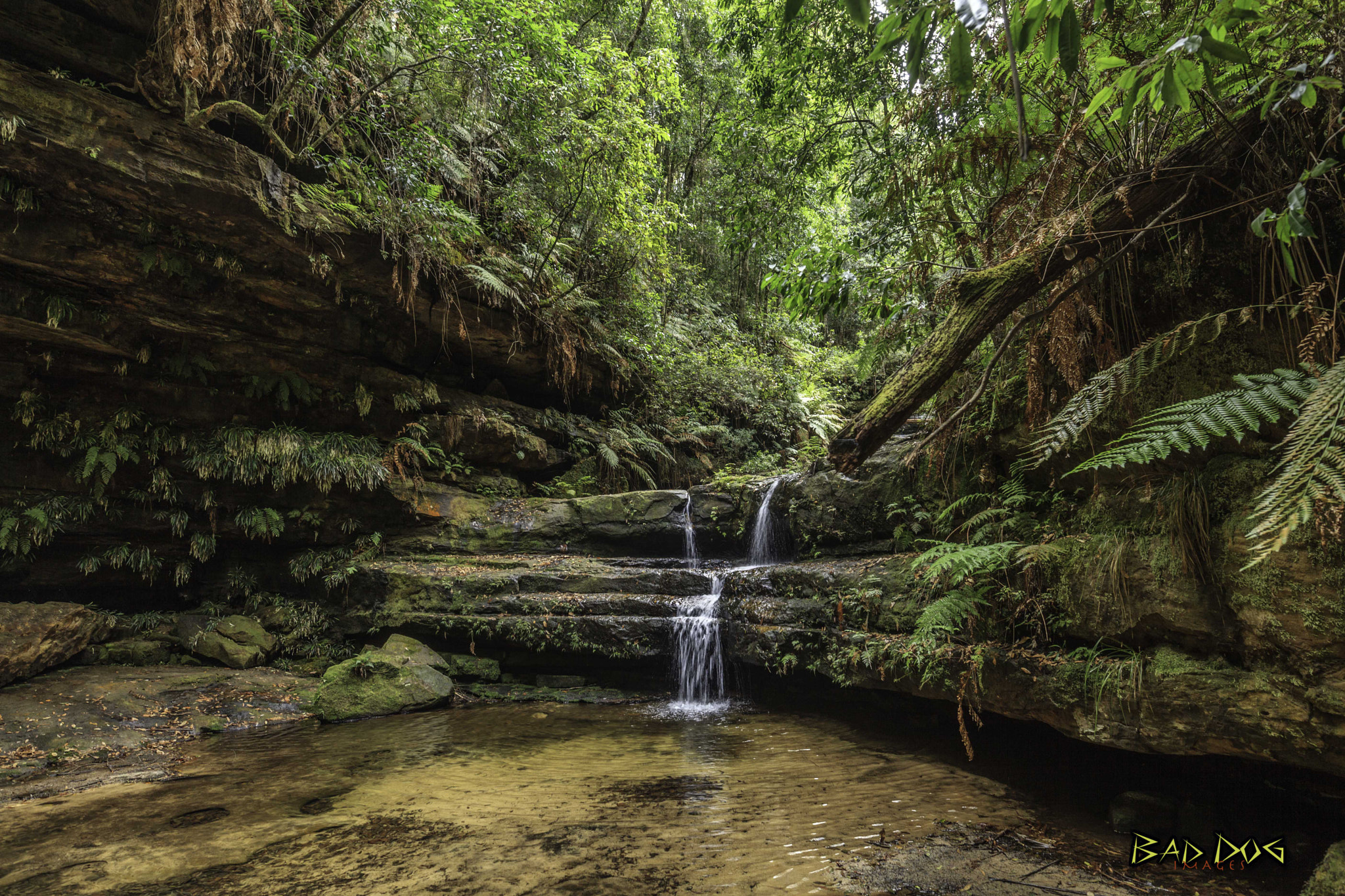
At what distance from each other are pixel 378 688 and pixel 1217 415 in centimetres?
693

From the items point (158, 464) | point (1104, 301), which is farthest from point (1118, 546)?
point (158, 464)

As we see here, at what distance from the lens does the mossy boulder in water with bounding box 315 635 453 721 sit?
588 centimetres

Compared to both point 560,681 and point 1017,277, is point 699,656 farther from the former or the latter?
point 1017,277

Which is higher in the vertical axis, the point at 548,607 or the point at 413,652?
the point at 548,607

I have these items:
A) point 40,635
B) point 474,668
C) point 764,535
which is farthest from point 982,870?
point 40,635

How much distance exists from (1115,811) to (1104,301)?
283 cm

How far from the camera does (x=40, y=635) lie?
5.96 m

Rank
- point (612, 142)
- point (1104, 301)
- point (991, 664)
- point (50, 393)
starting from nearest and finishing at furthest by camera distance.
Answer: point (1104, 301), point (991, 664), point (50, 393), point (612, 142)

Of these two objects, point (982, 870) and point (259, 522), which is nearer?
point (982, 870)

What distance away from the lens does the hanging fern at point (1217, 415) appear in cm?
215

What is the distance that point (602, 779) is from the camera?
161 inches

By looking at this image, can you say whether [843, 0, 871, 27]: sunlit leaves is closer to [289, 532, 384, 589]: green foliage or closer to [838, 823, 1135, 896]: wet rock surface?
[838, 823, 1135, 896]: wet rock surface

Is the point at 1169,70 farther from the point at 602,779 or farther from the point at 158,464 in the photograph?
the point at 158,464

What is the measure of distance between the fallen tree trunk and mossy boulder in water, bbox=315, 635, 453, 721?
18.2 feet
